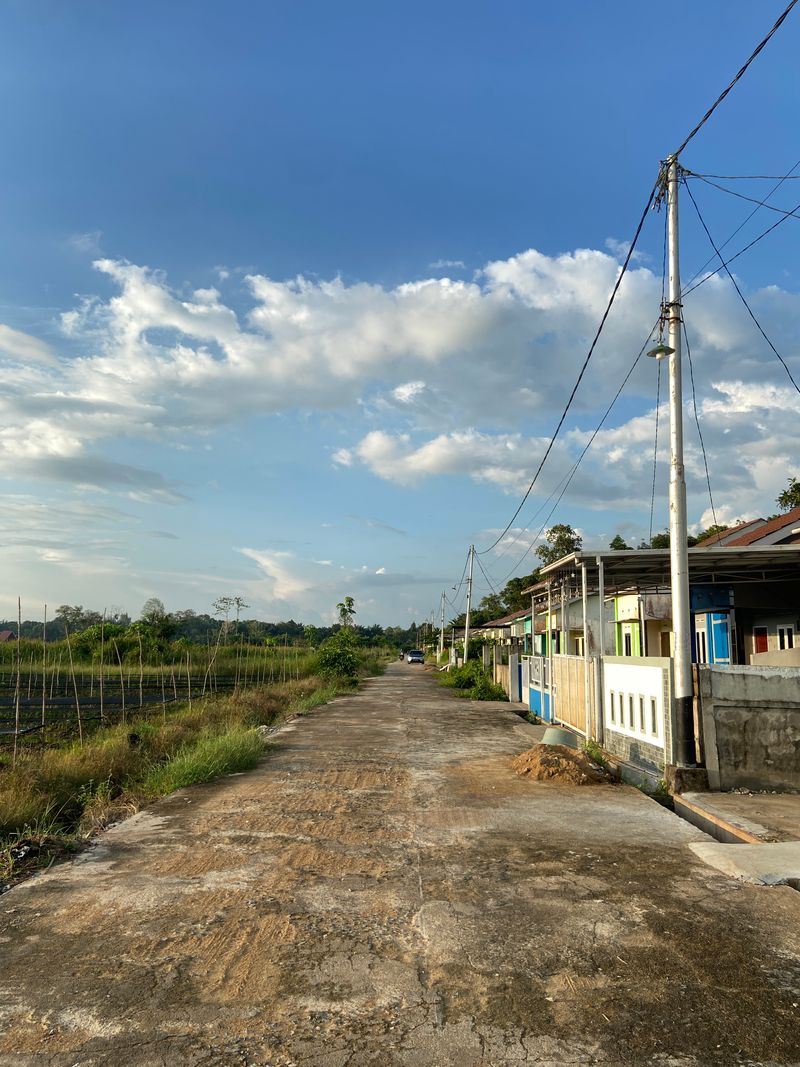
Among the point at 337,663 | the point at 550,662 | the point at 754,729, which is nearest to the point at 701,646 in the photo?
the point at 550,662

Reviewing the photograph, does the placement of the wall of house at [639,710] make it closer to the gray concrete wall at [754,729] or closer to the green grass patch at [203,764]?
the gray concrete wall at [754,729]

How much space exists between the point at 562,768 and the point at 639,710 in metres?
1.37

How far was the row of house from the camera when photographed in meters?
9.48

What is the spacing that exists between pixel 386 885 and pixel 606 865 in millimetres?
1718

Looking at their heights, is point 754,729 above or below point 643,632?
below

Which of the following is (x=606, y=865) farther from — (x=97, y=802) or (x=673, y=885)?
(x=97, y=802)

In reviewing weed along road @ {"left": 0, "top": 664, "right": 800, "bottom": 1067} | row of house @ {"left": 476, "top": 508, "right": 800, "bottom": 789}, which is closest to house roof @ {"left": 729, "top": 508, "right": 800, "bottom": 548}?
row of house @ {"left": 476, "top": 508, "right": 800, "bottom": 789}

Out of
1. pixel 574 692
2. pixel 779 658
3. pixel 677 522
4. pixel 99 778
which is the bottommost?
pixel 99 778

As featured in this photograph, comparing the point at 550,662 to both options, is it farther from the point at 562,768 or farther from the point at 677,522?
the point at 677,522

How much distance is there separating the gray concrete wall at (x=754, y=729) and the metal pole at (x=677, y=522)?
0.78ft

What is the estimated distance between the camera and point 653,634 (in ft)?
82.2

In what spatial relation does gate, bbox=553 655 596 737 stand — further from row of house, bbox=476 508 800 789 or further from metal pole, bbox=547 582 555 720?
metal pole, bbox=547 582 555 720

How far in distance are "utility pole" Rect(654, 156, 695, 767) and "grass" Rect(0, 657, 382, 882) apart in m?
5.64

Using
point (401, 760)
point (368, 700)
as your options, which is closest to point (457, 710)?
point (368, 700)
